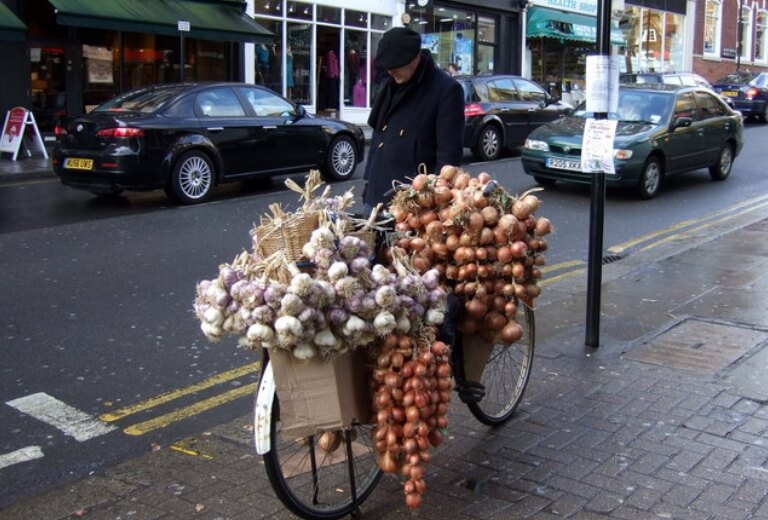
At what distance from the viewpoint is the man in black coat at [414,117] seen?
4.34 m

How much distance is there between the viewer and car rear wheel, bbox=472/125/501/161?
16844mm

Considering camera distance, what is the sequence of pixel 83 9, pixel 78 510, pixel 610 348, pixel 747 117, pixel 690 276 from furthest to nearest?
pixel 747 117 → pixel 83 9 → pixel 690 276 → pixel 610 348 → pixel 78 510

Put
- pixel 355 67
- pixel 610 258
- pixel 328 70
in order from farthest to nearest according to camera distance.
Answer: pixel 355 67 → pixel 328 70 → pixel 610 258

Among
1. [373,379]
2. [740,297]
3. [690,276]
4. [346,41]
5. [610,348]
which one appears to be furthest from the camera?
[346,41]

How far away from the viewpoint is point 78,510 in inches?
142

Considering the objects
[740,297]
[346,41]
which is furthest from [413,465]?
[346,41]

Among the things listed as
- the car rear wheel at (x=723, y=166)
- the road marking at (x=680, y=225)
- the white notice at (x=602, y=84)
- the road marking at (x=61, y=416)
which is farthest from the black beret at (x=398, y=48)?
the car rear wheel at (x=723, y=166)

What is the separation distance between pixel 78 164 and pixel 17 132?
205 inches

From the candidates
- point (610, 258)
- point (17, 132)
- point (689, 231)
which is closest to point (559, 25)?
point (17, 132)

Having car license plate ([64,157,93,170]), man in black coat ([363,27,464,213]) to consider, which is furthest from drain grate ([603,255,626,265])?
car license plate ([64,157,93,170])

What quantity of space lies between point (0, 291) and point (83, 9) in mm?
11115

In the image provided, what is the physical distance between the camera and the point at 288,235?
3.18 m

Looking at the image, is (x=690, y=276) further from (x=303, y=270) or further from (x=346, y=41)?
(x=346, y=41)

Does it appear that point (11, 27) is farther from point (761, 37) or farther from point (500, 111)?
point (761, 37)
